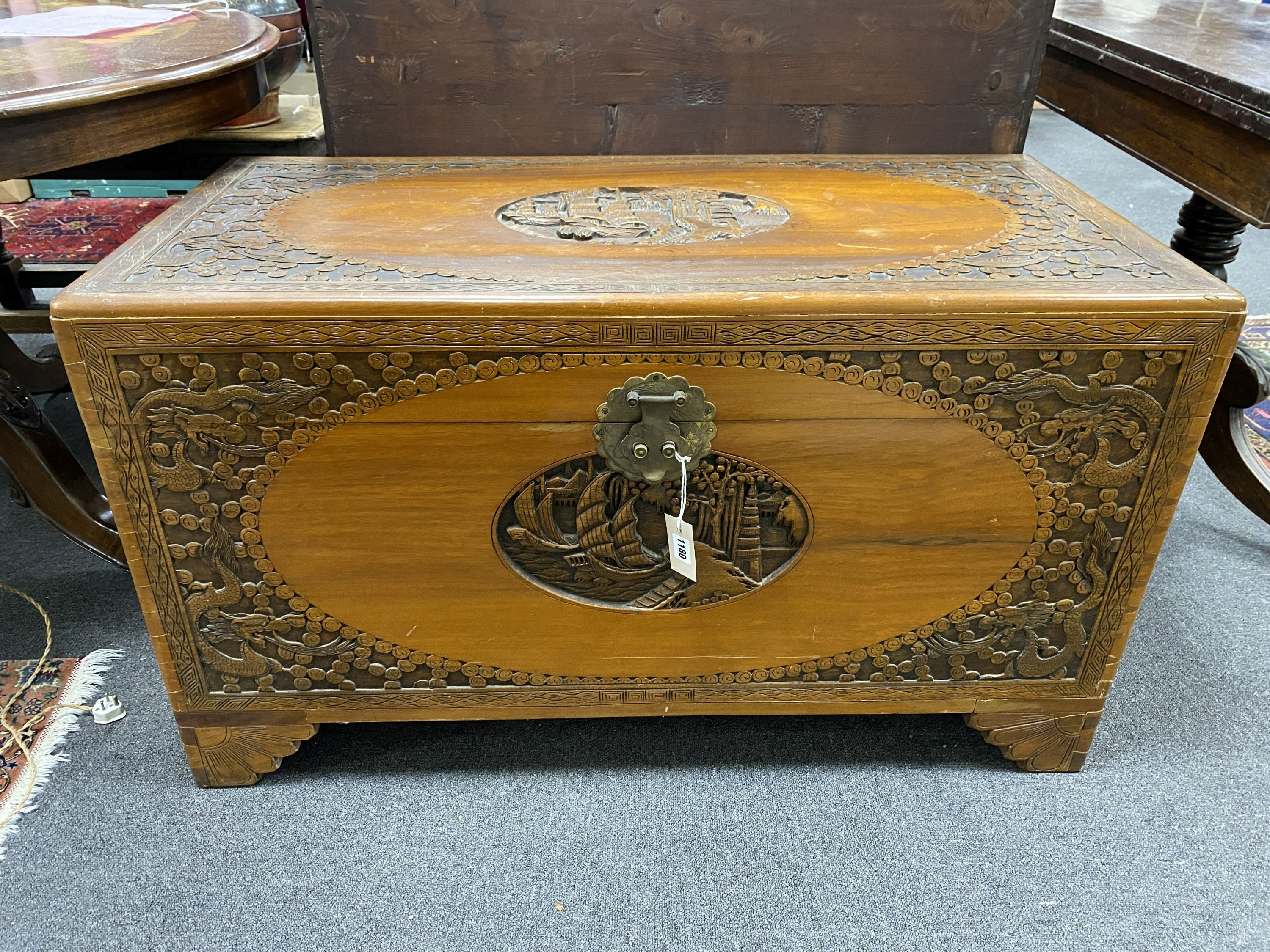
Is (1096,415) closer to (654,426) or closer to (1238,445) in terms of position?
(654,426)

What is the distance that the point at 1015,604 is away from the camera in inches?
43.4

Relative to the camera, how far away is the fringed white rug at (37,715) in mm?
1173

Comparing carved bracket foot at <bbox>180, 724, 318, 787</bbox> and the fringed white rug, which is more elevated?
carved bracket foot at <bbox>180, 724, 318, 787</bbox>

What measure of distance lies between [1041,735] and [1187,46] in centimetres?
114

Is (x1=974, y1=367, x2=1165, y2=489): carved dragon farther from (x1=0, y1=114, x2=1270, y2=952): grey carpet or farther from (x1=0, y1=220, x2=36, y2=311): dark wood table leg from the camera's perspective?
(x1=0, y1=220, x2=36, y2=311): dark wood table leg

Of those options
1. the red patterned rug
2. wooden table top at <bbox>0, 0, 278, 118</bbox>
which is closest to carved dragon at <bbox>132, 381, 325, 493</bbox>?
wooden table top at <bbox>0, 0, 278, 118</bbox>

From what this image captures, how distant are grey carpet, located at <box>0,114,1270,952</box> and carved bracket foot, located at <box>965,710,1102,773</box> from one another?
0.10 feet

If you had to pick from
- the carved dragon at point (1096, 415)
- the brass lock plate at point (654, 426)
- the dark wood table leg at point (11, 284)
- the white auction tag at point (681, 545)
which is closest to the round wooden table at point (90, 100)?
the dark wood table leg at point (11, 284)

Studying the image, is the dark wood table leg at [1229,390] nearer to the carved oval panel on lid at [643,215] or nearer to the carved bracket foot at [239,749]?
the carved oval panel on lid at [643,215]

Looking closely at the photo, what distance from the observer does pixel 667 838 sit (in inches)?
44.6

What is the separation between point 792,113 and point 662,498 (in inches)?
31.8

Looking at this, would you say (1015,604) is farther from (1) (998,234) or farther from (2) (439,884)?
(2) (439,884)

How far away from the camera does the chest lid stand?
0.91 m

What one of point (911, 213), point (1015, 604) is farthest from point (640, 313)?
point (1015, 604)
